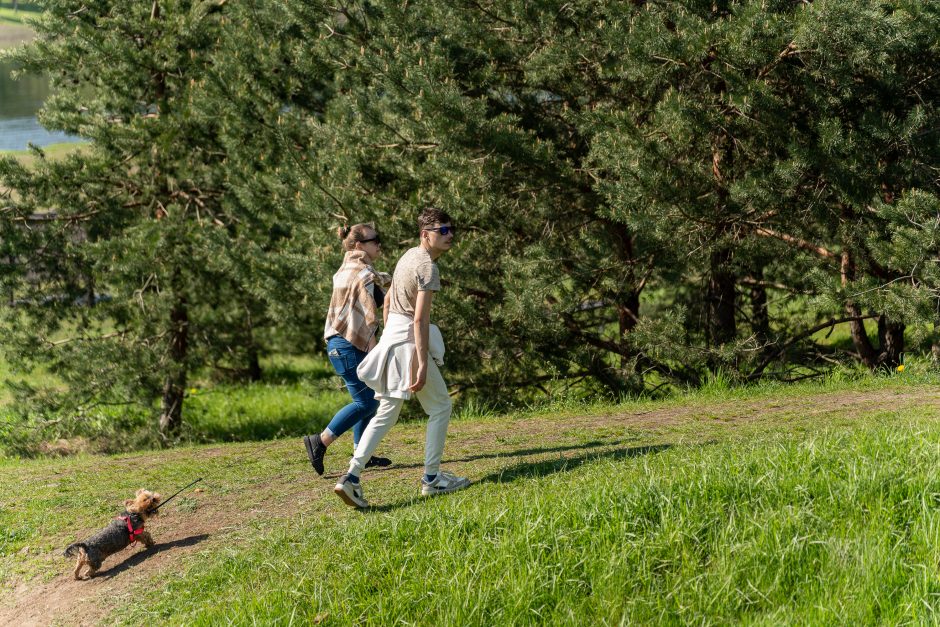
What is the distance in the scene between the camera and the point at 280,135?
1156cm

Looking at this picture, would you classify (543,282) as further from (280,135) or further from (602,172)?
(280,135)

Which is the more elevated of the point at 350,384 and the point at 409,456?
the point at 350,384

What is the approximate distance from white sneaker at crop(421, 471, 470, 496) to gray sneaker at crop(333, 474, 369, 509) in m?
0.41

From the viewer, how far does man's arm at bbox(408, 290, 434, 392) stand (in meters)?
5.87

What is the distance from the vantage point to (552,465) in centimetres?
673

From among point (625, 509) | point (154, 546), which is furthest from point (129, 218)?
point (625, 509)

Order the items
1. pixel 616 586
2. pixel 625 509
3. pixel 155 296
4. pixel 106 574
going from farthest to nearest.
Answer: pixel 155 296, pixel 106 574, pixel 625 509, pixel 616 586

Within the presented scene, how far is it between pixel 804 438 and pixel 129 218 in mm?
9671

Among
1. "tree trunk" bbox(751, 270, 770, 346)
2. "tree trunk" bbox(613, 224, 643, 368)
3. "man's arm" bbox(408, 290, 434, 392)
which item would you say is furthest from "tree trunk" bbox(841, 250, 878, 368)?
"man's arm" bbox(408, 290, 434, 392)

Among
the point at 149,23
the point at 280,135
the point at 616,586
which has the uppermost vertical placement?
the point at 149,23

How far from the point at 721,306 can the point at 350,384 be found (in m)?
5.82

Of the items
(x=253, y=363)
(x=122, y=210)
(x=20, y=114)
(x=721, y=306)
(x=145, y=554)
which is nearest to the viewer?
(x=145, y=554)

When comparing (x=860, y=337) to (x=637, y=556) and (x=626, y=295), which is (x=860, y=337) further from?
(x=637, y=556)

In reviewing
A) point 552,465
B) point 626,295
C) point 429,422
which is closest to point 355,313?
point 429,422
